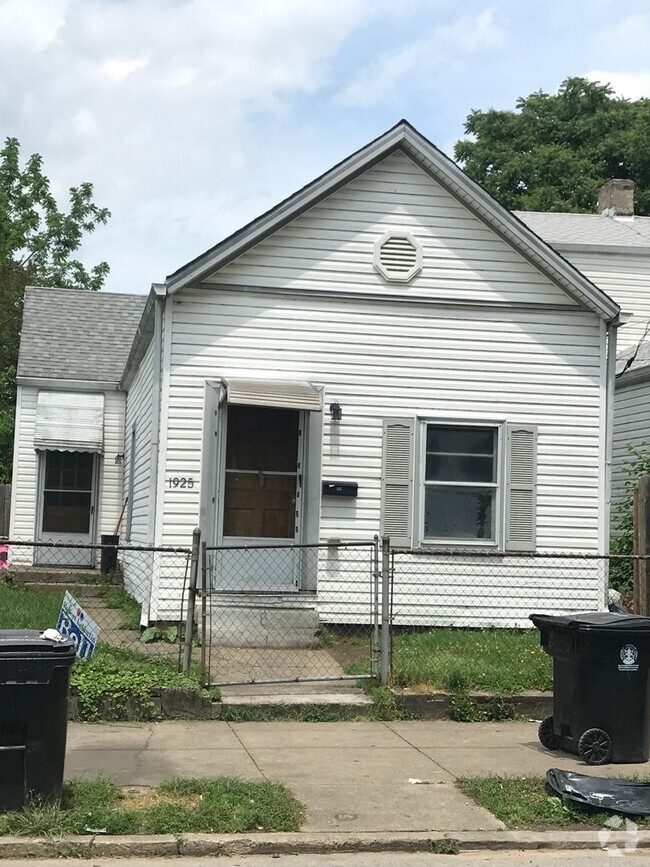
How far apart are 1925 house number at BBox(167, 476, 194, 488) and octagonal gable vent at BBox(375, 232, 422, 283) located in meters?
3.43

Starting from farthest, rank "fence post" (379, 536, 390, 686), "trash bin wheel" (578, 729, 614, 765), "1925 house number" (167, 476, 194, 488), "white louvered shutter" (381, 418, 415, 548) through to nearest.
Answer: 1. "white louvered shutter" (381, 418, 415, 548)
2. "1925 house number" (167, 476, 194, 488)
3. "fence post" (379, 536, 390, 686)
4. "trash bin wheel" (578, 729, 614, 765)

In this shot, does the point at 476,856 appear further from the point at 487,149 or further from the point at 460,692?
the point at 487,149

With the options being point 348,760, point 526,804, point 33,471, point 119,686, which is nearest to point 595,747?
point 526,804

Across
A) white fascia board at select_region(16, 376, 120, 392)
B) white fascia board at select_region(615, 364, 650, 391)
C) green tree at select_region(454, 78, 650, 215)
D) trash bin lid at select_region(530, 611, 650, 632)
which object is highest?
green tree at select_region(454, 78, 650, 215)

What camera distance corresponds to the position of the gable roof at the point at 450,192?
499 inches

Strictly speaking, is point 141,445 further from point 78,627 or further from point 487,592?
point 78,627

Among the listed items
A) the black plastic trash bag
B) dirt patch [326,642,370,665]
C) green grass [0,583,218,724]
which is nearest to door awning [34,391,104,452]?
dirt patch [326,642,370,665]

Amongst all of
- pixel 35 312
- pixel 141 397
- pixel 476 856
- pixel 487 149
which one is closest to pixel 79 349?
pixel 35 312

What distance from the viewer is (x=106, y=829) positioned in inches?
235

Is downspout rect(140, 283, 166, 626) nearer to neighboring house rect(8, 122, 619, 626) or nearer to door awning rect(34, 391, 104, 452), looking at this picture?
neighboring house rect(8, 122, 619, 626)

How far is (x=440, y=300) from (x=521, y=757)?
259 inches

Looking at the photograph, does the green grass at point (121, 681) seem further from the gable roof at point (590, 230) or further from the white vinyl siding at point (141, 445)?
the gable roof at point (590, 230)

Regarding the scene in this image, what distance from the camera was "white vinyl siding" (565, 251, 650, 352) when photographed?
22.7 m

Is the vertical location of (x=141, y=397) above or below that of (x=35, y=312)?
below
